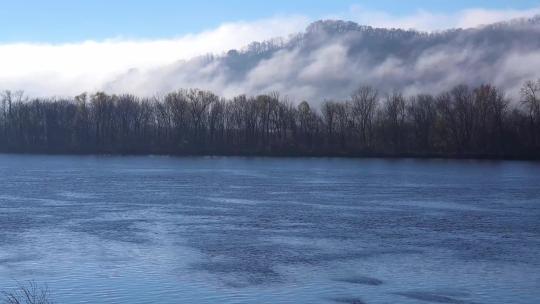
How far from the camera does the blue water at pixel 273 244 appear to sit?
16.2 metres

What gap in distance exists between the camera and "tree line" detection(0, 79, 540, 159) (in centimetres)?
8631

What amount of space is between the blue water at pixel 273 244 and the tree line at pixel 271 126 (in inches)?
1891

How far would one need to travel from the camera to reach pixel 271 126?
10044 centimetres

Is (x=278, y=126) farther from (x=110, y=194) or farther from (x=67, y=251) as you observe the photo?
(x=67, y=251)

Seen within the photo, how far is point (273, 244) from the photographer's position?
70.6ft

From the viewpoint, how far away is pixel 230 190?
4041cm

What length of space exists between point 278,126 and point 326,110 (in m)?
6.67

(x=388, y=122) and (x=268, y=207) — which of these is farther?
(x=388, y=122)

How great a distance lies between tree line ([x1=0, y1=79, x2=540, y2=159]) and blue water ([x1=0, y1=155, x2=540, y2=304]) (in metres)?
48.0

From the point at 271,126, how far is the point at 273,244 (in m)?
79.2

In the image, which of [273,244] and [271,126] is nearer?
[273,244]

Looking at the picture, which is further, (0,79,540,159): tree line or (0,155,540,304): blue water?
(0,79,540,159): tree line

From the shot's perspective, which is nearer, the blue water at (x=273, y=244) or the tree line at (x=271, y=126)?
the blue water at (x=273, y=244)

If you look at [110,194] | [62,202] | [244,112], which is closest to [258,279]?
[62,202]
